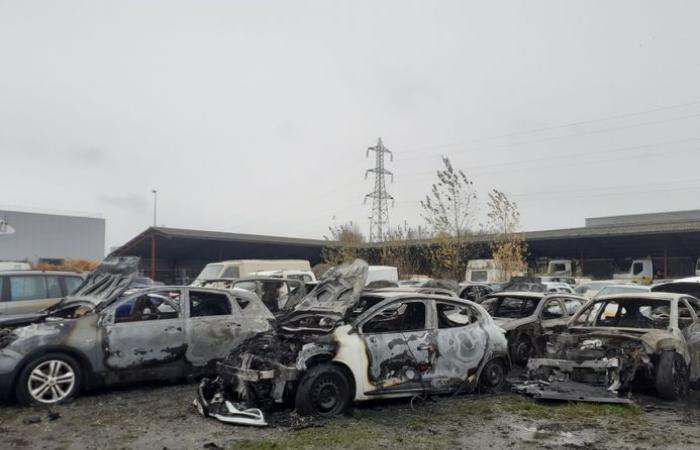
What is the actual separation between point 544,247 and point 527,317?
3017 centimetres

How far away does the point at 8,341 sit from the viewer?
733 cm

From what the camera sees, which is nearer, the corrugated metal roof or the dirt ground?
the dirt ground

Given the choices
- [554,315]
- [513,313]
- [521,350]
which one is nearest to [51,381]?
[521,350]

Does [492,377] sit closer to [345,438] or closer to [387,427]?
[387,427]

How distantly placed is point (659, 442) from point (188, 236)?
99.3 feet

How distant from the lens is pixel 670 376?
25.9 feet

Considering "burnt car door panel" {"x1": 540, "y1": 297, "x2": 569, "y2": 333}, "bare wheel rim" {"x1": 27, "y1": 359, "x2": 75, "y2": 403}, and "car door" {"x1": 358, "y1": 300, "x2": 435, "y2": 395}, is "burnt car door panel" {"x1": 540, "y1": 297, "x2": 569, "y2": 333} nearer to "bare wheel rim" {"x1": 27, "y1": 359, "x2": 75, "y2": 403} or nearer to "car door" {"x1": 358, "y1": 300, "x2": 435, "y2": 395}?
"car door" {"x1": 358, "y1": 300, "x2": 435, "y2": 395}

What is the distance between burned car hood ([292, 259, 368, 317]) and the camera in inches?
307

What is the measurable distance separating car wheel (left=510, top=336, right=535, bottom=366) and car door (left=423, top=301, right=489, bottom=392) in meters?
2.73

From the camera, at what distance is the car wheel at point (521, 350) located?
10719 mm

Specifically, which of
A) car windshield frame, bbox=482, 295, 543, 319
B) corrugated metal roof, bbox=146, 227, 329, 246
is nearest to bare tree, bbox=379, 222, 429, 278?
corrugated metal roof, bbox=146, 227, 329, 246

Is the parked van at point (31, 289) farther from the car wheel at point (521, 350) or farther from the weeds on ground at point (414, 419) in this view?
the car wheel at point (521, 350)

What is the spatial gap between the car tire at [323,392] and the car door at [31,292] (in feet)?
24.6

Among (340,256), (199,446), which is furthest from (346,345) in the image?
(340,256)
